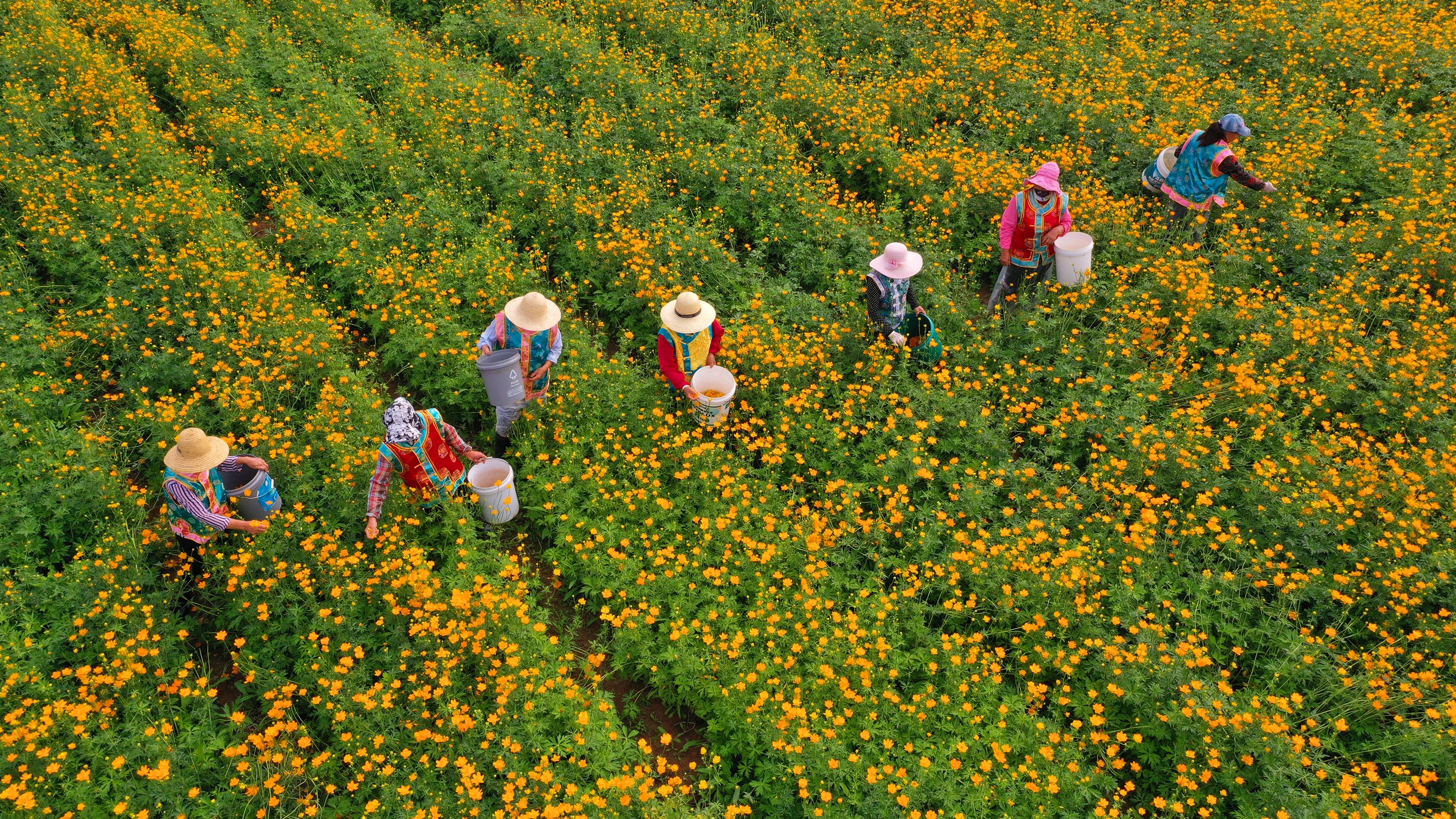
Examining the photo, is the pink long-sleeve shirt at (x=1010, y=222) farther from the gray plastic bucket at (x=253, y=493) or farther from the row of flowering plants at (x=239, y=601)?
the gray plastic bucket at (x=253, y=493)

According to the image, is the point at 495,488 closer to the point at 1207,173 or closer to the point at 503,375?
the point at 503,375

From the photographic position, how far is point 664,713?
5.32 meters

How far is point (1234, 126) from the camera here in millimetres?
7391

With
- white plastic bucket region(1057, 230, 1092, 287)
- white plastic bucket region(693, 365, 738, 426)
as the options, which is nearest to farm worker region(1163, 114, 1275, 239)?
white plastic bucket region(1057, 230, 1092, 287)

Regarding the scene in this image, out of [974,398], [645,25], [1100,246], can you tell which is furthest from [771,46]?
[974,398]

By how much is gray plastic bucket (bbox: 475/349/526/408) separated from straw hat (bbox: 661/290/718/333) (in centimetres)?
120

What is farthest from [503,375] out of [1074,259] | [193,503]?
[1074,259]

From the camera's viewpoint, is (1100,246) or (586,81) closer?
(1100,246)

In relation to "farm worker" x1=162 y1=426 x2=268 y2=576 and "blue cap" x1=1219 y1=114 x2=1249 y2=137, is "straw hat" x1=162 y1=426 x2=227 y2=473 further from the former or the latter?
"blue cap" x1=1219 y1=114 x2=1249 y2=137

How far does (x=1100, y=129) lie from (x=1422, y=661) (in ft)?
22.9

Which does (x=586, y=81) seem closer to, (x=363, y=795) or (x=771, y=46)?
(x=771, y=46)

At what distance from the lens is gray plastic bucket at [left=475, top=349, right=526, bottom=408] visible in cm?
591

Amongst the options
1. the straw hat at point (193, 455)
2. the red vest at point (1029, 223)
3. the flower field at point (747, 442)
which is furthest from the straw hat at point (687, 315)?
the straw hat at point (193, 455)

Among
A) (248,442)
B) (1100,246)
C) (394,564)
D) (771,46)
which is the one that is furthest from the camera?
(771,46)
